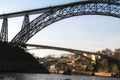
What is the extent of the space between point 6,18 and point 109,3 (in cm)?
3799

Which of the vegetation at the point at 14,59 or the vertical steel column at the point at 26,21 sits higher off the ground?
A: the vertical steel column at the point at 26,21

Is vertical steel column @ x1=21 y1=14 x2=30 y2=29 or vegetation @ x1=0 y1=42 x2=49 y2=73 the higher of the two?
vertical steel column @ x1=21 y1=14 x2=30 y2=29

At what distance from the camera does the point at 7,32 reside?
11681cm

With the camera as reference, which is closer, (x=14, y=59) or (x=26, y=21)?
(x=26, y=21)

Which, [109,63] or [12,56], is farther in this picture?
[109,63]

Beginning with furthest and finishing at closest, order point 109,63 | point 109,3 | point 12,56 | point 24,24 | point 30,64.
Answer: point 109,63
point 30,64
point 12,56
point 24,24
point 109,3

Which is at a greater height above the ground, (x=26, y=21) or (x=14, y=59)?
(x=26, y=21)

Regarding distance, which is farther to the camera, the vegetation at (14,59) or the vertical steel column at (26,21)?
the vegetation at (14,59)

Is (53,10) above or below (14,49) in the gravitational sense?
above

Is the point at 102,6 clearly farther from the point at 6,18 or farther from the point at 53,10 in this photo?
the point at 6,18

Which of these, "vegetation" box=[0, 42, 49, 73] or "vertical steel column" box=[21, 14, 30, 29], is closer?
"vertical steel column" box=[21, 14, 30, 29]

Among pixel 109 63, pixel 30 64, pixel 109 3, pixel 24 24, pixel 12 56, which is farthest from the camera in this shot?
pixel 109 63

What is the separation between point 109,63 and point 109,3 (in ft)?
348

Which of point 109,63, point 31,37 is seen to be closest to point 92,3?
point 31,37
